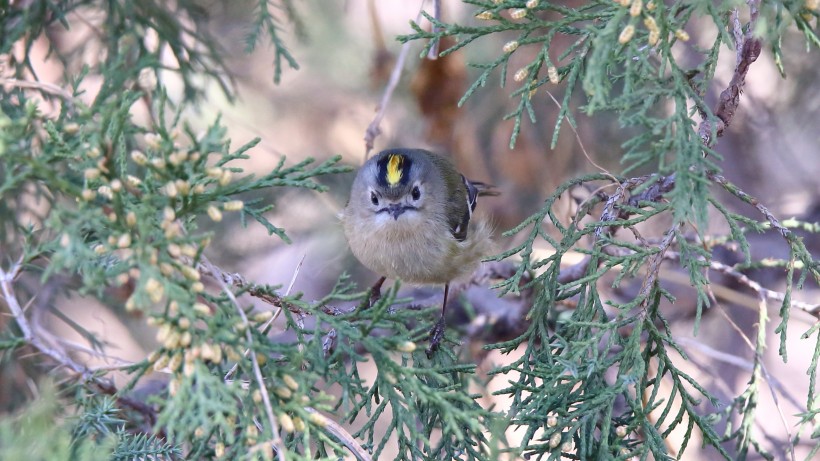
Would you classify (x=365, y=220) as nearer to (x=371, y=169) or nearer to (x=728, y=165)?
(x=371, y=169)

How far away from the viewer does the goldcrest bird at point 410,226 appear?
288 centimetres

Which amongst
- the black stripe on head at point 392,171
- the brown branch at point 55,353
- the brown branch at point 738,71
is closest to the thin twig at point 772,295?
the brown branch at point 738,71

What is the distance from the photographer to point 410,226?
294cm

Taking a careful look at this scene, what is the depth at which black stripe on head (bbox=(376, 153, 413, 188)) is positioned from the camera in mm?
2990

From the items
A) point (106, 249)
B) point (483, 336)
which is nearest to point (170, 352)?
point (106, 249)

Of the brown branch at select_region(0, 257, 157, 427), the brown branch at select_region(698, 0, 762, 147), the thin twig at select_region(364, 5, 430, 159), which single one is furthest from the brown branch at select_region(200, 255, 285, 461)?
the thin twig at select_region(364, 5, 430, 159)

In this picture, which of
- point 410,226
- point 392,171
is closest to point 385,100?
point 392,171

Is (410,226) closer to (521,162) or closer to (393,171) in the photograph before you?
(393,171)

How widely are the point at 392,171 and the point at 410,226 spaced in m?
0.24

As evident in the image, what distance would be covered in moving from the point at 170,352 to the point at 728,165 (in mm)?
3362

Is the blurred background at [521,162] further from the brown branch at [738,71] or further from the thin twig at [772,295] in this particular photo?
the brown branch at [738,71]

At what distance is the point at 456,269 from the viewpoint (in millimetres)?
2961

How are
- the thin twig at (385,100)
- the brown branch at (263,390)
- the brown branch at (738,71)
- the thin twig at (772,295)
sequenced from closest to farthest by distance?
the brown branch at (263,390) < the brown branch at (738,71) < the thin twig at (772,295) < the thin twig at (385,100)

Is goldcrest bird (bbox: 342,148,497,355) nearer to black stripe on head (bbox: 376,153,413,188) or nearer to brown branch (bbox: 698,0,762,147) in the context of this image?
black stripe on head (bbox: 376,153,413,188)
